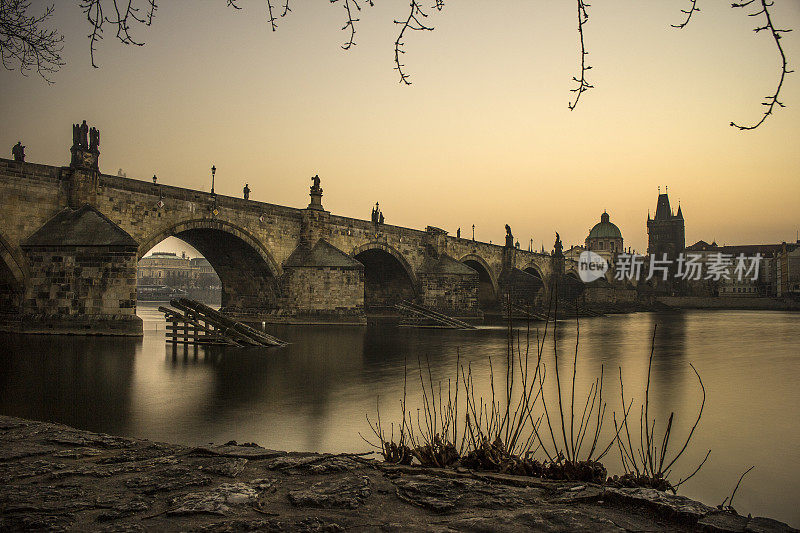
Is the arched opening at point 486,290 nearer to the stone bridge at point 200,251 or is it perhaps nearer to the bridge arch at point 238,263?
the stone bridge at point 200,251

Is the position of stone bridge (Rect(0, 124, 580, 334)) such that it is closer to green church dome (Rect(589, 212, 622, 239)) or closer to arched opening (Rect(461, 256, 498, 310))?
arched opening (Rect(461, 256, 498, 310))

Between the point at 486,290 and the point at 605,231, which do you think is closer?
the point at 486,290

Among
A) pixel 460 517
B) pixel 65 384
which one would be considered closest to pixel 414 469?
pixel 460 517

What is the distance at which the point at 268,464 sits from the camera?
435cm

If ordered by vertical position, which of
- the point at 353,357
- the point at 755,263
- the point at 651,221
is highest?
the point at 651,221

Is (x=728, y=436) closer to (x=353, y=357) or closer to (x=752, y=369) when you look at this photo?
(x=752, y=369)

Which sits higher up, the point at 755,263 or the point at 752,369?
the point at 755,263

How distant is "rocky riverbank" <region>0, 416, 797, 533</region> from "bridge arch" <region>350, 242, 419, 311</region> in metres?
31.0

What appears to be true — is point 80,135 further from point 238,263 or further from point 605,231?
point 605,231

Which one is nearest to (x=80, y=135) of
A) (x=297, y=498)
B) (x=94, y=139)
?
(x=94, y=139)

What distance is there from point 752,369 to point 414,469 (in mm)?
13488

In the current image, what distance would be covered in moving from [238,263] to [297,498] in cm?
2617

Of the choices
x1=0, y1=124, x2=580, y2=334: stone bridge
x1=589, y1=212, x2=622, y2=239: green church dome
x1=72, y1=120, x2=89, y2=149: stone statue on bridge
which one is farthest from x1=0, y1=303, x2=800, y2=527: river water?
x1=589, y1=212, x2=622, y2=239: green church dome

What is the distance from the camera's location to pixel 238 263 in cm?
2859
